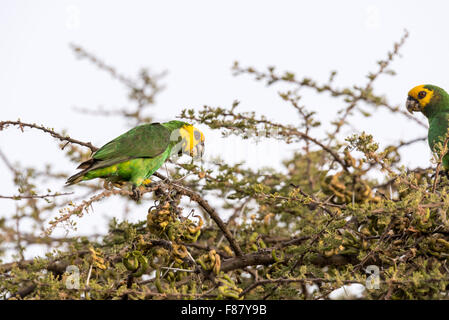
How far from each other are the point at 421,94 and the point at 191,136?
2884 mm

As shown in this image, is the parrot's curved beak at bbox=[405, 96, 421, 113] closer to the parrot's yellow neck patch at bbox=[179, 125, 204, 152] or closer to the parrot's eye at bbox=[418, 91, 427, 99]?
the parrot's eye at bbox=[418, 91, 427, 99]

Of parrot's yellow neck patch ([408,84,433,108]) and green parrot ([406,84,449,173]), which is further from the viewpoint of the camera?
parrot's yellow neck patch ([408,84,433,108])

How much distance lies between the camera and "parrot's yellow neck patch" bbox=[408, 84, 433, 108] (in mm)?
5160

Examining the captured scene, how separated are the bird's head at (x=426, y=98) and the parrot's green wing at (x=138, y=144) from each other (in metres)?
3.10

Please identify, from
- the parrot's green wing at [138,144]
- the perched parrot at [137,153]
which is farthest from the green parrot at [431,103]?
the parrot's green wing at [138,144]

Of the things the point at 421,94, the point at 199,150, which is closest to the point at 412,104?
the point at 421,94

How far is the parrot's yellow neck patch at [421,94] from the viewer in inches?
203

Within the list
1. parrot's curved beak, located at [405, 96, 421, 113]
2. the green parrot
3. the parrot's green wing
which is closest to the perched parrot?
the parrot's green wing

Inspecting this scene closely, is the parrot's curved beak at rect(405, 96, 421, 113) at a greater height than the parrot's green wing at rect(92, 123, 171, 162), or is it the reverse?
the parrot's curved beak at rect(405, 96, 421, 113)

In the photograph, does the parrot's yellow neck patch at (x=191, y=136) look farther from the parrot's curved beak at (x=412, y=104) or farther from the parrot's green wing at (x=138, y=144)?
the parrot's curved beak at (x=412, y=104)

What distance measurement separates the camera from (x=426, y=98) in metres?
5.18

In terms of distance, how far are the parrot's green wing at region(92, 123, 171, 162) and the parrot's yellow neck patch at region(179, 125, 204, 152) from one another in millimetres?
220
